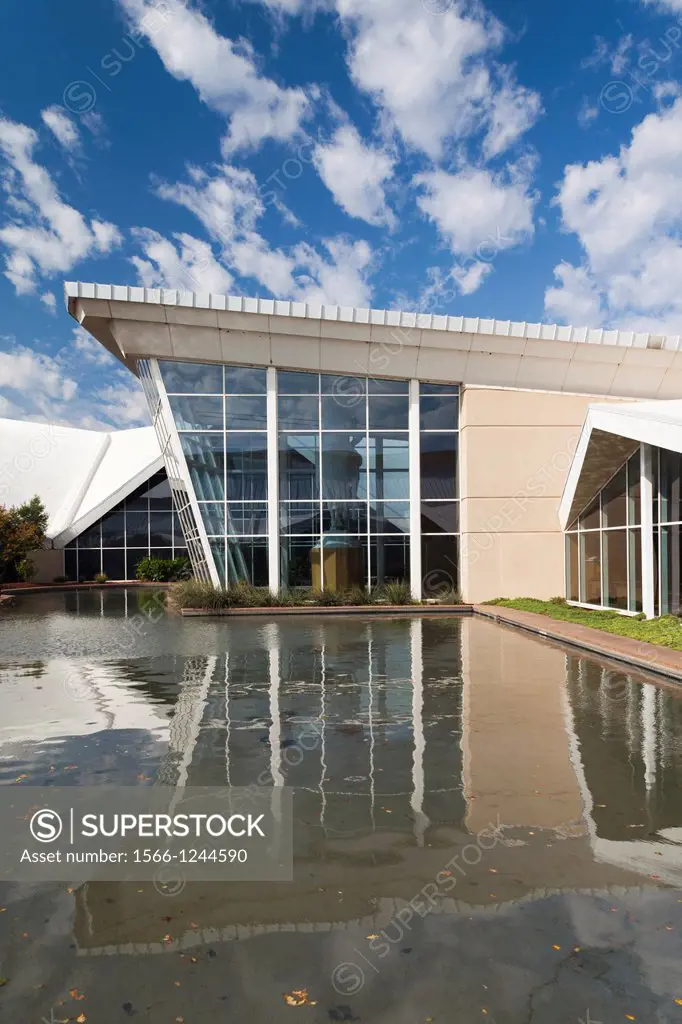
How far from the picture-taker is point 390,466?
22672 mm

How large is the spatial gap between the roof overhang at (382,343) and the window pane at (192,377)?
0.31 meters

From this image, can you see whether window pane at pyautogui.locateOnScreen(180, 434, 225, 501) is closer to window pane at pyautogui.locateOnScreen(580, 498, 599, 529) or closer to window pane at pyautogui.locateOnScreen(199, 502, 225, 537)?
window pane at pyautogui.locateOnScreen(199, 502, 225, 537)

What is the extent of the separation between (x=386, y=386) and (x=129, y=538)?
72.4ft

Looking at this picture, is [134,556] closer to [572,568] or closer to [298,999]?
[572,568]

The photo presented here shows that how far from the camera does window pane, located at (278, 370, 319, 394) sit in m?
22.5

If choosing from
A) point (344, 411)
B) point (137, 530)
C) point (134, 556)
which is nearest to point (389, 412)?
point (344, 411)

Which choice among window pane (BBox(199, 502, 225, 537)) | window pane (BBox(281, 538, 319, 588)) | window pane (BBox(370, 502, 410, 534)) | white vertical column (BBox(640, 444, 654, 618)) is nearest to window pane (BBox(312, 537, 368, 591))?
window pane (BBox(281, 538, 319, 588))

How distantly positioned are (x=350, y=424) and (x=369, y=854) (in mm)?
18859

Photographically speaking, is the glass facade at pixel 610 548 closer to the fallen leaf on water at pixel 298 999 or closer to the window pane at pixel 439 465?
the window pane at pixel 439 465

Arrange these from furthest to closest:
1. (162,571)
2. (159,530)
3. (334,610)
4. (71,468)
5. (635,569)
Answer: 1. (71,468)
2. (159,530)
3. (162,571)
4. (334,610)
5. (635,569)

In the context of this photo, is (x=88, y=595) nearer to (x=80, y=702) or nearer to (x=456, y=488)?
(x=456, y=488)

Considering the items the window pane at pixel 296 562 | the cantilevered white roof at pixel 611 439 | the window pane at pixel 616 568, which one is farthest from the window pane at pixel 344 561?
A: the window pane at pixel 616 568

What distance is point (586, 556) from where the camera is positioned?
787 inches

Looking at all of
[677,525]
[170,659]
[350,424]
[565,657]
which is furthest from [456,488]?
[170,659]
